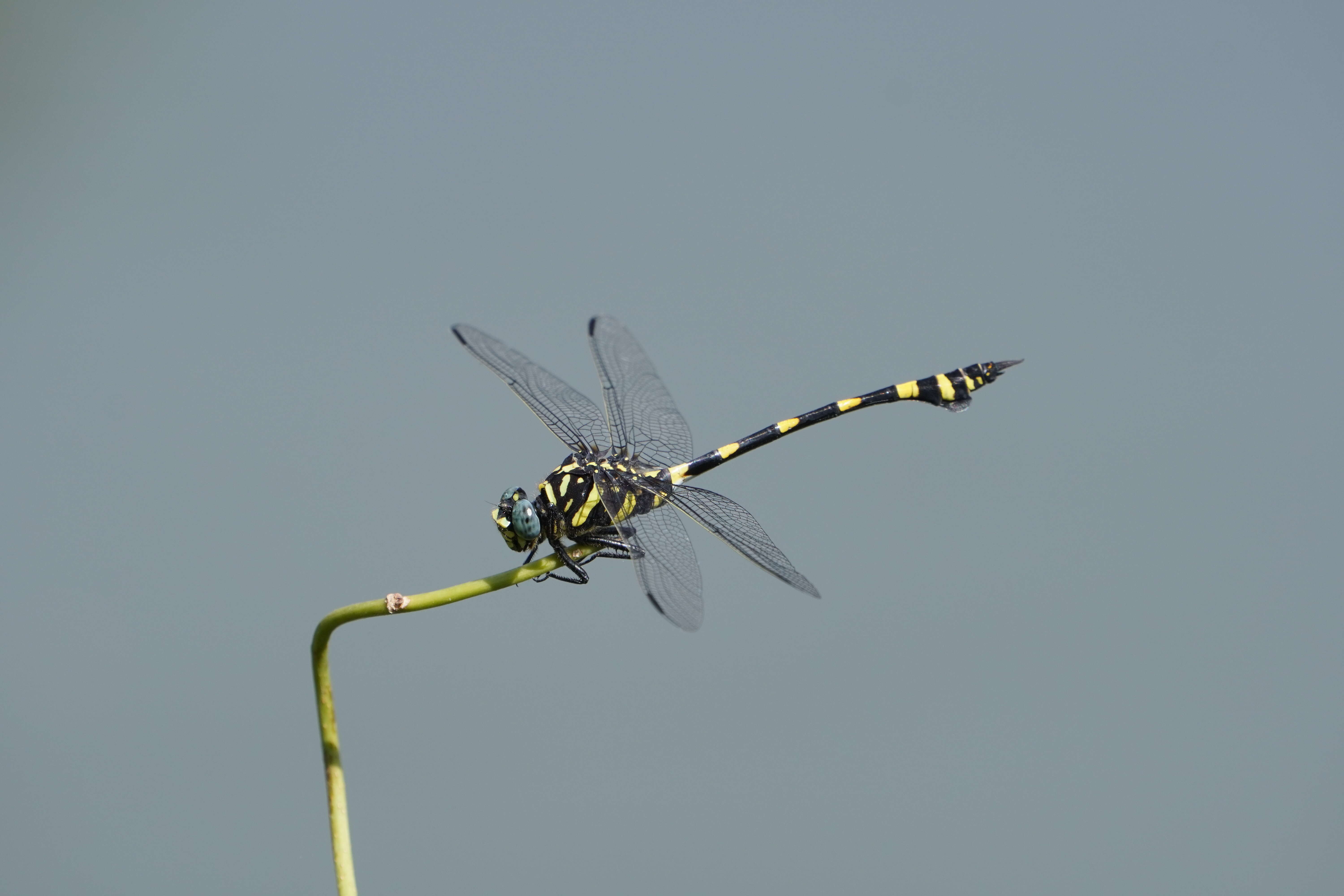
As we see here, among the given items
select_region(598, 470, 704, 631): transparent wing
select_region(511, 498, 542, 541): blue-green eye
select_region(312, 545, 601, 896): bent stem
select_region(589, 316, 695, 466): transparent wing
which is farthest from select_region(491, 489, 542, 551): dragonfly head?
select_region(312, 545, 601, 896): bent stem

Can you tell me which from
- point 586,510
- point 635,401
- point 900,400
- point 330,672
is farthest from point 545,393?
point 330,672

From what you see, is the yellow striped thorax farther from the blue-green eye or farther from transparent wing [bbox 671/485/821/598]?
transparent wing [bbox 671/485/821/598]

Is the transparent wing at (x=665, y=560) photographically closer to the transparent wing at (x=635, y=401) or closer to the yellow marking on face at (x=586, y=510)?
the yellow marking on face at (x=586, y=510)

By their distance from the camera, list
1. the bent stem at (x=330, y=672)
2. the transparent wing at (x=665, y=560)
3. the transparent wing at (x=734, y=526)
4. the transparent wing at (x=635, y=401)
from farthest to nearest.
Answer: the transparent wing at (x=635, y=401)
the transparent wing at (x=734, y=526)
the transparent wing at (x=665, y=560)
the bent stem at (x=330, y=672)

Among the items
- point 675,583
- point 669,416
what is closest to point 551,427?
point 669,416

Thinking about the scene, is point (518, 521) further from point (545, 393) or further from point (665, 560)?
point (545, 393)

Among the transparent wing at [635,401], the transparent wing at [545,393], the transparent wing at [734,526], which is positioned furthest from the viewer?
the transparent wing at [635,401]

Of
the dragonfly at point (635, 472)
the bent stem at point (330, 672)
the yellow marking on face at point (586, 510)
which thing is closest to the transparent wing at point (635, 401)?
the dragonfly at point (635, 472)
